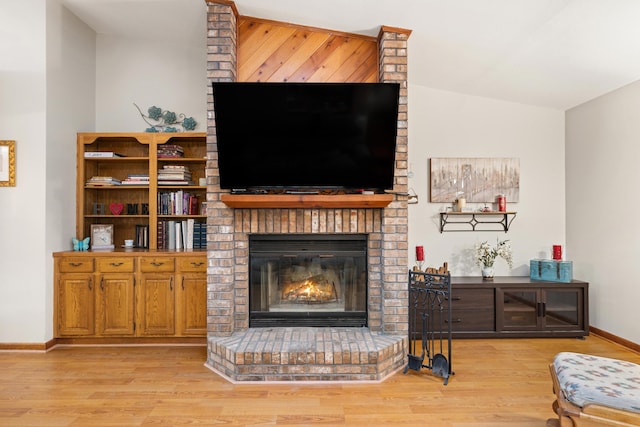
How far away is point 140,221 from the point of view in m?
4.46

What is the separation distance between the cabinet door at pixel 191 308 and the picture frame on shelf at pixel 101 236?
0.97 metres

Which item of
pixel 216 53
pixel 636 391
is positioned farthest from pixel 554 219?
pixel 216 53

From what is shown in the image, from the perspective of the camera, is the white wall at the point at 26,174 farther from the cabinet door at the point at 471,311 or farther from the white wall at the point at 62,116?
the cabinet door at the point at 471,311

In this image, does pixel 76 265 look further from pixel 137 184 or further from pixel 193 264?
pixel 193 264

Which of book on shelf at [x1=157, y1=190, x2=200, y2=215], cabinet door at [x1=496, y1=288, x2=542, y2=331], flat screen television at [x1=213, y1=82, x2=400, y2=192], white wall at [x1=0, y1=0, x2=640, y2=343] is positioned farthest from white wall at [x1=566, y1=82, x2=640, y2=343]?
book on shelf at [x1=157, y1=190, x2=200, y2=215]

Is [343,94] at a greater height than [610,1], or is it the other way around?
[610,1]

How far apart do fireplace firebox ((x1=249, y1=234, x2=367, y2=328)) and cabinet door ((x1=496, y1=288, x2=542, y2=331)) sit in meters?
1.44

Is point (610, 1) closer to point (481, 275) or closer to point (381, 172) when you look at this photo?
point (381, 172)

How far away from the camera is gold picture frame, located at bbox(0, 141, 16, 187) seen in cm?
369

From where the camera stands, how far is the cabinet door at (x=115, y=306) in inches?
151

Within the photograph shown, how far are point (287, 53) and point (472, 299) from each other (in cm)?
292

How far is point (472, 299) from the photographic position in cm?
406

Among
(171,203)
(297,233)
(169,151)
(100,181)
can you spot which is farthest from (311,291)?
(100,181)

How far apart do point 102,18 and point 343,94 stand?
269 centimetres
